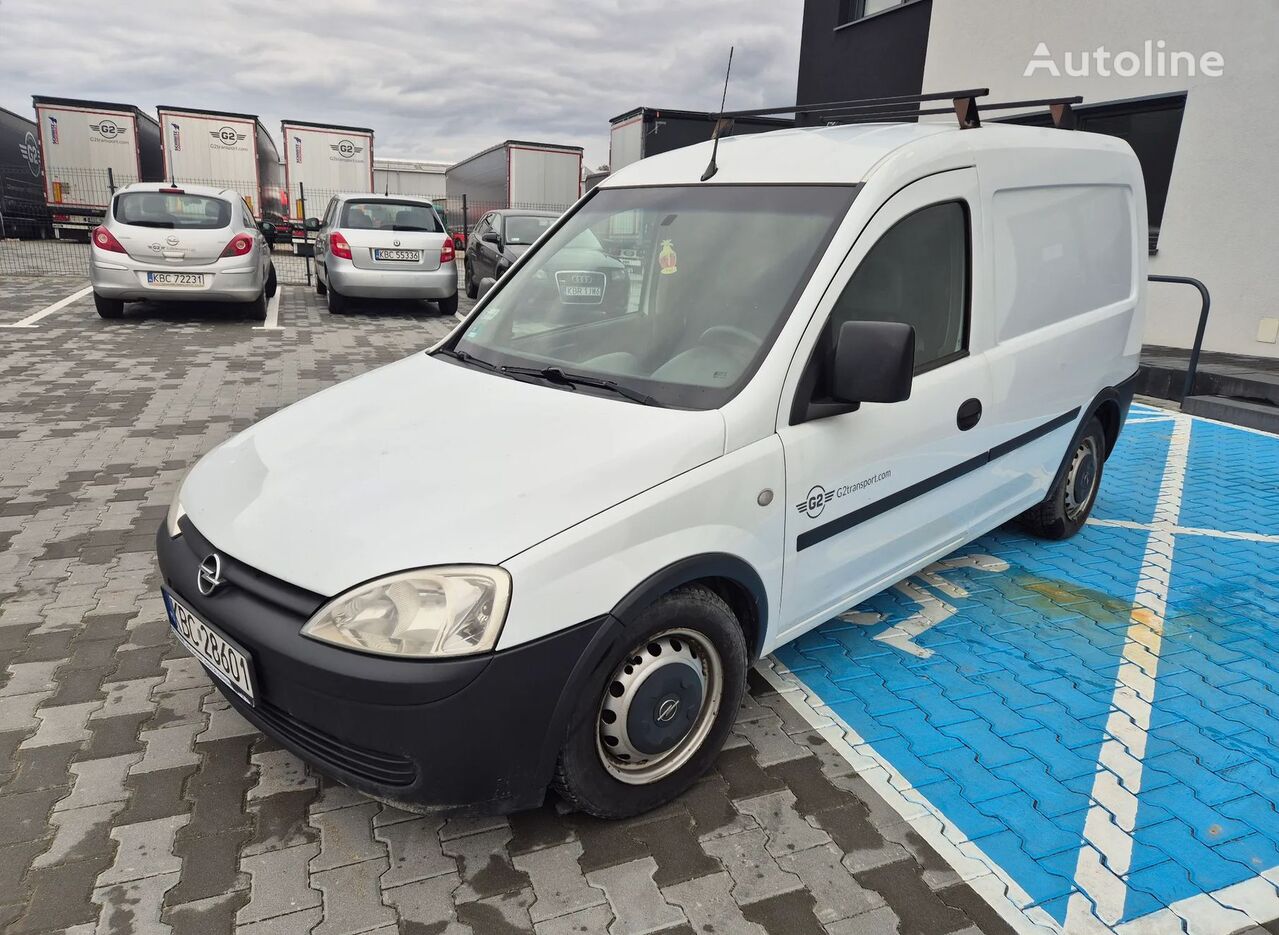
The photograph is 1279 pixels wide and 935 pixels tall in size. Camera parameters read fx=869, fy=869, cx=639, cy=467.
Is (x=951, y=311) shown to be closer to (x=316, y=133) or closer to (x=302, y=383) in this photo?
(x=302, y=383)

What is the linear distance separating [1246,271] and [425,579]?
11.0m

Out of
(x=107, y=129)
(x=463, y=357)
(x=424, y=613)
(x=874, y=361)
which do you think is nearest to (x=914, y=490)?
(x=874, y=361)

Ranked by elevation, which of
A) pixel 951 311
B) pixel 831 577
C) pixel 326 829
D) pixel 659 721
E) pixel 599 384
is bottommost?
pixel 326 829

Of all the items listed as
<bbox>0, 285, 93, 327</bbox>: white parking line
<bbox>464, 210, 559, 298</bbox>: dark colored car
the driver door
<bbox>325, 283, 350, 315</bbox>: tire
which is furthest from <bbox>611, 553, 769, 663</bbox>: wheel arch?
<bbox>325, 283, 350, 315</bbox>: tire

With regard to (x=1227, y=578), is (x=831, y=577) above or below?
above

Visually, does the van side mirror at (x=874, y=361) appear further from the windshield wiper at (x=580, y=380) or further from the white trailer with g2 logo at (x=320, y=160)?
the white trailer with g2 logo at (x=320, y=160)

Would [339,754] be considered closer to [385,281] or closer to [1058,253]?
[1058,253]

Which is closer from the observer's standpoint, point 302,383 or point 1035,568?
point 1035,568

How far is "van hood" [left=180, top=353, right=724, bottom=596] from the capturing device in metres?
2.22

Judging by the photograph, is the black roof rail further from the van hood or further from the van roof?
the van hood

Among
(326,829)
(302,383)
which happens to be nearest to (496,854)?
(326,829)

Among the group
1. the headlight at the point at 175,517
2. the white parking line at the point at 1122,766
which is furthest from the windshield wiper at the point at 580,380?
the white parking line at the point at 1122,766

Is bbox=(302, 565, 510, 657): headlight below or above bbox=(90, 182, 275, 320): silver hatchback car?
below

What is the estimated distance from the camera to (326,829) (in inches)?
100
